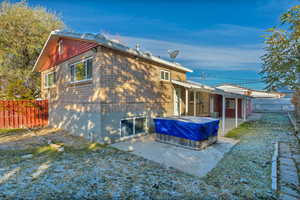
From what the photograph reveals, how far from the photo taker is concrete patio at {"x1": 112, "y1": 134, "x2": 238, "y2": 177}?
4.57 m

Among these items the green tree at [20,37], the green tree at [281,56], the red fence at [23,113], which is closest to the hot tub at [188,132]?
the green tree at [281,56]

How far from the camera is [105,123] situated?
6609 mm

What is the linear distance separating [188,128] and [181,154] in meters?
1.07

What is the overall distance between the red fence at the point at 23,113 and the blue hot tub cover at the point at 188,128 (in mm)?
9335

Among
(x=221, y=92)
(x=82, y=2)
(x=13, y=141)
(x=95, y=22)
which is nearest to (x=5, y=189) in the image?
(x=13, y=141)

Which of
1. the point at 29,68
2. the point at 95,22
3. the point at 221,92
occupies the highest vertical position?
the point at 95,22

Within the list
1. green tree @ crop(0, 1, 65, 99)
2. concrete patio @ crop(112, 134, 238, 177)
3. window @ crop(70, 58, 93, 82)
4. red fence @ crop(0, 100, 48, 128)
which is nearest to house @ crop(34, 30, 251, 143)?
window @ crop(70, 58, 93, 82)

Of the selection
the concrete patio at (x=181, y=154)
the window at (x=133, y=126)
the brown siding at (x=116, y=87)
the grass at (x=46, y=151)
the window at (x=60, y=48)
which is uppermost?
the window at (x=60, y=48)

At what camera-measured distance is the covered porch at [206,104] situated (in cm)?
932

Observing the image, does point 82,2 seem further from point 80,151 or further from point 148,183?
point 148,183

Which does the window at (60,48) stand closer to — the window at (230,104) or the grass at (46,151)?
the grass at (46,151)

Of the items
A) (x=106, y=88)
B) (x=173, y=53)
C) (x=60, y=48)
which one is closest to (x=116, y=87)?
(x=106, y=88)

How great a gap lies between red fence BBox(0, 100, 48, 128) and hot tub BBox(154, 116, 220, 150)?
9.34 metres

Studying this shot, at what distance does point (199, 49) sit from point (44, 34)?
17.9 metres
